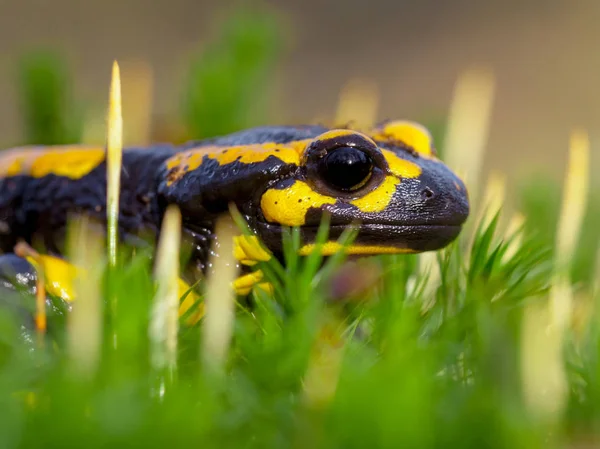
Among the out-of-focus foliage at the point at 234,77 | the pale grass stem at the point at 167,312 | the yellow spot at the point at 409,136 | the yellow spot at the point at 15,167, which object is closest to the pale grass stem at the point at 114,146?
the pale grass stem at the point at 167,312

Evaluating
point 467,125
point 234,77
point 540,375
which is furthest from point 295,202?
point 234,77

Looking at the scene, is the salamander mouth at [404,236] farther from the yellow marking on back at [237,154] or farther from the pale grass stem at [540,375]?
the pale grass stem at [540,375]

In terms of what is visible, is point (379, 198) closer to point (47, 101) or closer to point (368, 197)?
point (368, 197)

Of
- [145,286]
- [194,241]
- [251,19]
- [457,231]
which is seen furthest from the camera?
[251,19]

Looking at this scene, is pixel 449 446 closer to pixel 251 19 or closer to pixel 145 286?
pixel 145 286

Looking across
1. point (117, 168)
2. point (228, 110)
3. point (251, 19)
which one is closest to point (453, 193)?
point (117, 168)

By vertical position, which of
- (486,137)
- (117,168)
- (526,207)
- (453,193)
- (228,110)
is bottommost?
(486,137)
